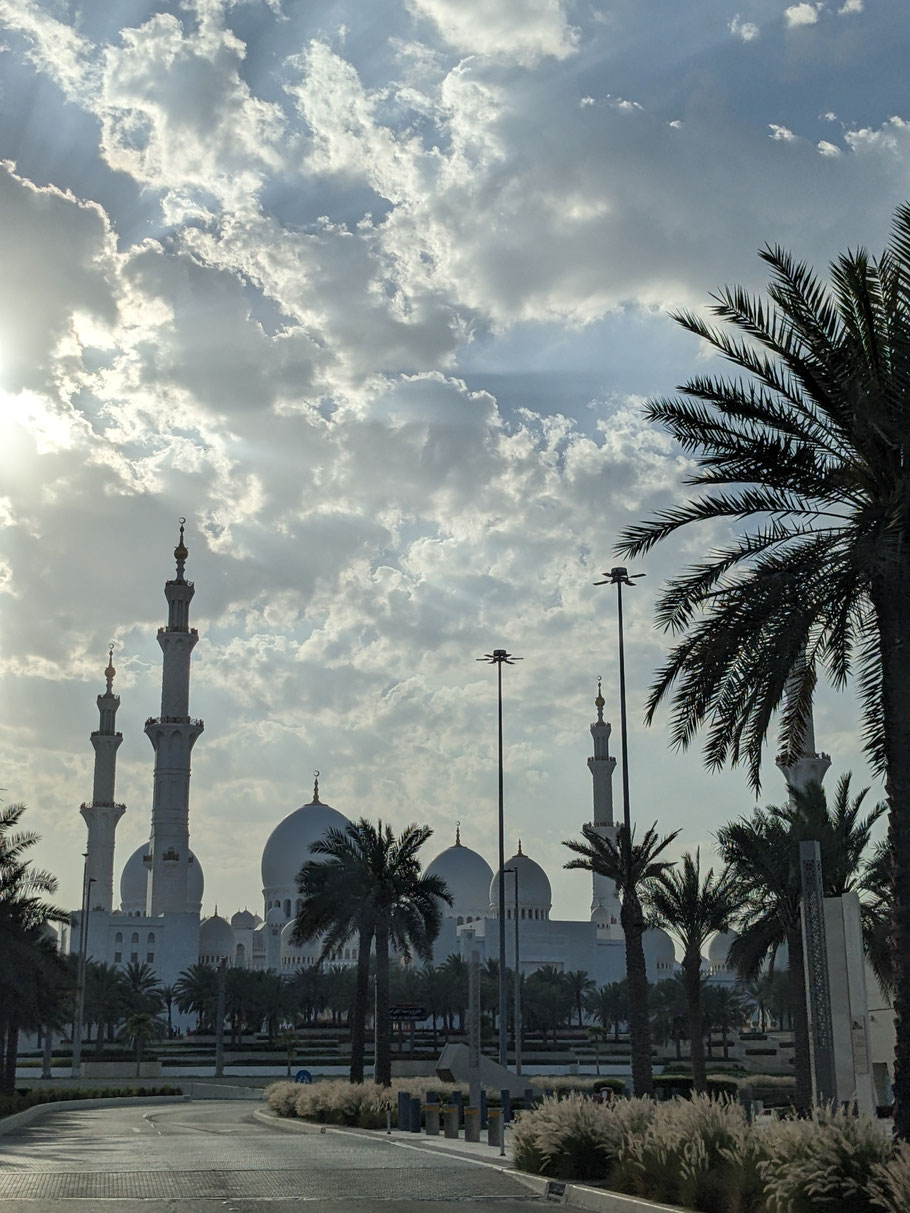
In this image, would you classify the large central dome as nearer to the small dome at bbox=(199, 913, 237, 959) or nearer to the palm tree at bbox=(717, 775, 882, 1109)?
the small dome at bbox=(199, 913, 237, 959)

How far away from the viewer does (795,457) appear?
15609 mm

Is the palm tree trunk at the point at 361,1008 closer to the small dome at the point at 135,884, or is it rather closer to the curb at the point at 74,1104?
the curb at the point at 74,1104

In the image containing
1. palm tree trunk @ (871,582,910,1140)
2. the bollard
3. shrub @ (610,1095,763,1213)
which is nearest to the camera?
shrub @ (610,1095,763,1213)

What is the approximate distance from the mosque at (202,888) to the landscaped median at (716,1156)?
63602 mm

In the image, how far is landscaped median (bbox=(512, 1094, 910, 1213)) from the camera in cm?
1083

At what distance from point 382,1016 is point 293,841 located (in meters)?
72.7

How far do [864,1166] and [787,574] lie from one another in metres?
6.30

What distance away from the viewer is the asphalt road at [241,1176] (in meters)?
13.5

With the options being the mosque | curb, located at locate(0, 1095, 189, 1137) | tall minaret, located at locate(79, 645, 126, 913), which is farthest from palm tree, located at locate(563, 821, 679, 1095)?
tall minaret, located at locate(79, 645, 126, 913)

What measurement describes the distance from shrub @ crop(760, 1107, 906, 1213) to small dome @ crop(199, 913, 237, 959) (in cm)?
10836

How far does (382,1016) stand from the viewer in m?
39.6

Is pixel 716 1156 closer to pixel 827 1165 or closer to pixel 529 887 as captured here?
pixel 827 1165

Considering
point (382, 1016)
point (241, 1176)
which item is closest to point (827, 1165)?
point (241, 1176)

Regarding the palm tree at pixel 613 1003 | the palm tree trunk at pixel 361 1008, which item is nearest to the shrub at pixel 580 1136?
→ the palm tree trunk at pixel 361 1008
